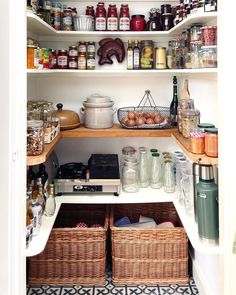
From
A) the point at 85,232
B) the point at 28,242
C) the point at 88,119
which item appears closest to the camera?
the point at 28,242

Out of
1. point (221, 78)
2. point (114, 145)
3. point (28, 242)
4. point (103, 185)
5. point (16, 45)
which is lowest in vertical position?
point (28, 242)

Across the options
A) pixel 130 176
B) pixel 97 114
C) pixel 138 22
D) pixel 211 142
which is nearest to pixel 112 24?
pixel 138 22

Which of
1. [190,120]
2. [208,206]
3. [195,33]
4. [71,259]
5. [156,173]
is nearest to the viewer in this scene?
[208,206]

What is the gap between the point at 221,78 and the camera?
1.25m

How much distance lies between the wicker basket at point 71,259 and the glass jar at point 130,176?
1.08 feet

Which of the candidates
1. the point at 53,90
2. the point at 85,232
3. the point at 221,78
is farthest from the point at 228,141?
the point at 53,90

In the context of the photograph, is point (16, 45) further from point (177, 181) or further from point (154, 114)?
point (177, 181)

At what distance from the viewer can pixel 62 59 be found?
228cm

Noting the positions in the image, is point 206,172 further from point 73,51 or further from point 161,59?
point 73,51

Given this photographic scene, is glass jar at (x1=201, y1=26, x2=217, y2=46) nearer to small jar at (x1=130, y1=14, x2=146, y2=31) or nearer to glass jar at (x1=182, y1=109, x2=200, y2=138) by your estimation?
glass jar at (x1=182, y1=109, x2=200, y2=138)

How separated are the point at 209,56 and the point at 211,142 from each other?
0.42 metres

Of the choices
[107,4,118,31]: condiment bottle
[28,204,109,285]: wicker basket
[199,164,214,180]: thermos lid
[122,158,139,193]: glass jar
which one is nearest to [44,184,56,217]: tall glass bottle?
[28,204,109,285]: wicker basket

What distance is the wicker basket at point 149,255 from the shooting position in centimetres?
209

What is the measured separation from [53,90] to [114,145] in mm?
603
